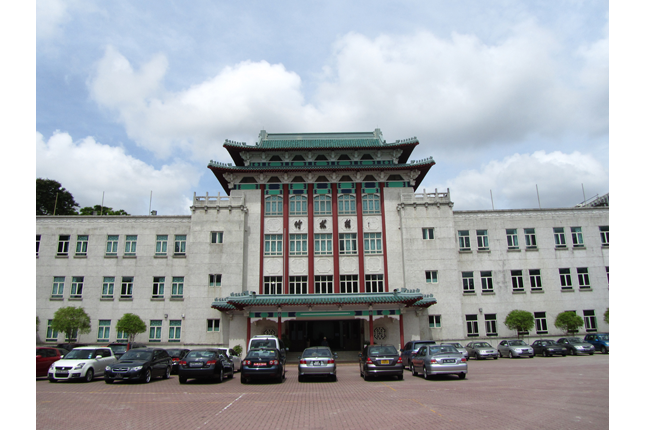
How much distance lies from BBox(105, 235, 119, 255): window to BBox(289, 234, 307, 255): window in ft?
55.1

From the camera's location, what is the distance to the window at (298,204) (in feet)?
133

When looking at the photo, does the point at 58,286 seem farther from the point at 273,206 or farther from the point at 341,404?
the point at 341,404

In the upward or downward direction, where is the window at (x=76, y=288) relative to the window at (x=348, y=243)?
downward

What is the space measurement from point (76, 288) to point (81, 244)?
4214 millimetres

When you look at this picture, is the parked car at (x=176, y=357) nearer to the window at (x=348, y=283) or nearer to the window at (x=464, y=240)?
the window at (x=348, y=283)

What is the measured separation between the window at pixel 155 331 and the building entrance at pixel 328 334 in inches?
458

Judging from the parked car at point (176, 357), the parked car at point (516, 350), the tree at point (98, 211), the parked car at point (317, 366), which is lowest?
the parked car at point (516, 350)

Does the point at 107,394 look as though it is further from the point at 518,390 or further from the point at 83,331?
the point at 83,331

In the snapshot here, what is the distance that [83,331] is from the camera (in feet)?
116

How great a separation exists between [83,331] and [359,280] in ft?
80.7

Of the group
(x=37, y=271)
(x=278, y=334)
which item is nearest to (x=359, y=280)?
(x=278, y=334)

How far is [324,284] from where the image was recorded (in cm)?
3862

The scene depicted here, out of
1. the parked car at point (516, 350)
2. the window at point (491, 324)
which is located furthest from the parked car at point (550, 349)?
the window at point (491, 324)

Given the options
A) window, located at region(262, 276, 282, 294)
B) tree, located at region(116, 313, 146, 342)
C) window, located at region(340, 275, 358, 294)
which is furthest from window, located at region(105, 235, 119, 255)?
window, located at region(340, 275, 358, 294)
